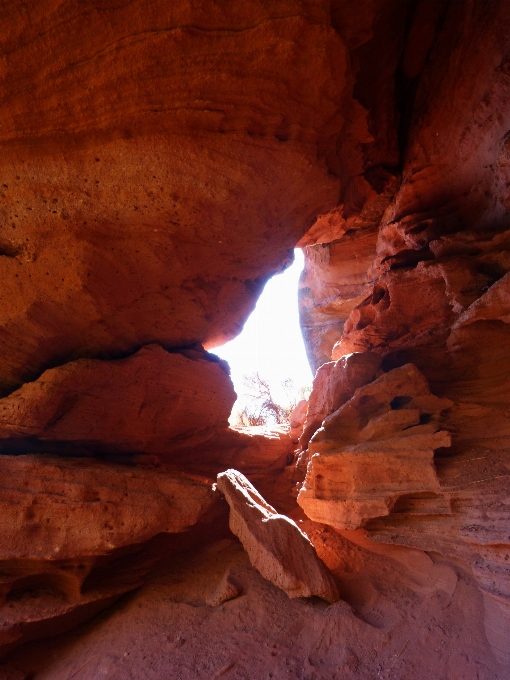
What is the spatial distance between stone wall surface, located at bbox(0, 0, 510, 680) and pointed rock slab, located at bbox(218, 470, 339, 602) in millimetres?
30

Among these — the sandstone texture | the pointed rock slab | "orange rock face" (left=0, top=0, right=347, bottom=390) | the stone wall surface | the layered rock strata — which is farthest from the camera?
the sandstone texture

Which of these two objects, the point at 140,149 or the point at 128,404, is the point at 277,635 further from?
the point at 140,149

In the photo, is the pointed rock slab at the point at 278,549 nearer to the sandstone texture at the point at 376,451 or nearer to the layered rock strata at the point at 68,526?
the layered rock strata at the point at 68,526

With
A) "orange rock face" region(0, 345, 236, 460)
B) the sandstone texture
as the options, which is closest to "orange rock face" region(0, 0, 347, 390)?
"orange rock face" region(0, 345, 236, 460)

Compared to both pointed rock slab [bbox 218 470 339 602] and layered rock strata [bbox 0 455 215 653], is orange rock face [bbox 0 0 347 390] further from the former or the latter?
pointed rock slab [bbox 218 470 339 602]

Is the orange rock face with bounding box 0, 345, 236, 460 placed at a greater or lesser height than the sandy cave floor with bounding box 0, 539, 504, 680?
greater

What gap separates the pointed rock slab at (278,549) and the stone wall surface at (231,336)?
0.10 ft

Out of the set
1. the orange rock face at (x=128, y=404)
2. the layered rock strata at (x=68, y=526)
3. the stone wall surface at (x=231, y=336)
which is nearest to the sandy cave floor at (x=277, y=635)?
the stone wall surface at (x=231, y=336)

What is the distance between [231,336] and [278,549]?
10.4 ft

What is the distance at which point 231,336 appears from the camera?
655cm

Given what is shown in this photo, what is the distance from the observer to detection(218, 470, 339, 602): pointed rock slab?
453 cm

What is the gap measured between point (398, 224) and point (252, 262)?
2966 millimetres

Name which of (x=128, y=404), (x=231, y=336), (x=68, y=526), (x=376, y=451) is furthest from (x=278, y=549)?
(x=231, y=336)

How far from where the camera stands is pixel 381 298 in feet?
23.6
